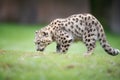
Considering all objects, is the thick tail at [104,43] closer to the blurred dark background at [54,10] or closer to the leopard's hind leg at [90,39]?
the leopard's hind leg at [90,39]

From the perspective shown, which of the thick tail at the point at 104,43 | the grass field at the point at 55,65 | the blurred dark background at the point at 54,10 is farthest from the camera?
the blurred dark background at the point at 54,10

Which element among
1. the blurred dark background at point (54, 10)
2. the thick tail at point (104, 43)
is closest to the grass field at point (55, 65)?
the thick tail at point (104, 43)

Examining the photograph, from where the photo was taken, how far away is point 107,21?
4504 mm

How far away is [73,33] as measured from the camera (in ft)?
14.1

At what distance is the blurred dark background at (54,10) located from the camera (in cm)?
452

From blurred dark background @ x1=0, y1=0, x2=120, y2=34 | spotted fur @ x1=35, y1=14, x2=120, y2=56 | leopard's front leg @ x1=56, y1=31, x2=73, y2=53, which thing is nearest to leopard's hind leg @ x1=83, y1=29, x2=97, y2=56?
spotted fur @ x1=35, y1=14, x2=120, y2=56

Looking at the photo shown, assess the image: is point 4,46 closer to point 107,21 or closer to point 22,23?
point 22,23

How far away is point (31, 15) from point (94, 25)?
1.94 ft

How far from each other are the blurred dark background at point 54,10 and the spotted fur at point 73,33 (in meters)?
0.21

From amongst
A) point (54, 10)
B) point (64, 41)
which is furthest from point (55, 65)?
point (54, 10)

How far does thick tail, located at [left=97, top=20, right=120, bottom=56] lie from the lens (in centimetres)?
417

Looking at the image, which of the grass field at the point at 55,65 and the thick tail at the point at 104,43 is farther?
the thick tail at the point at 104,43

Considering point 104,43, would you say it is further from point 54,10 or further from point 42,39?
point 54,10

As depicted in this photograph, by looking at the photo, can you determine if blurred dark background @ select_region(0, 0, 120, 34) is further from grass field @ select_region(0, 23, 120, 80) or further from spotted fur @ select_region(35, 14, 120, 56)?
grass field @ select_region(0, 23, 120, 80)
